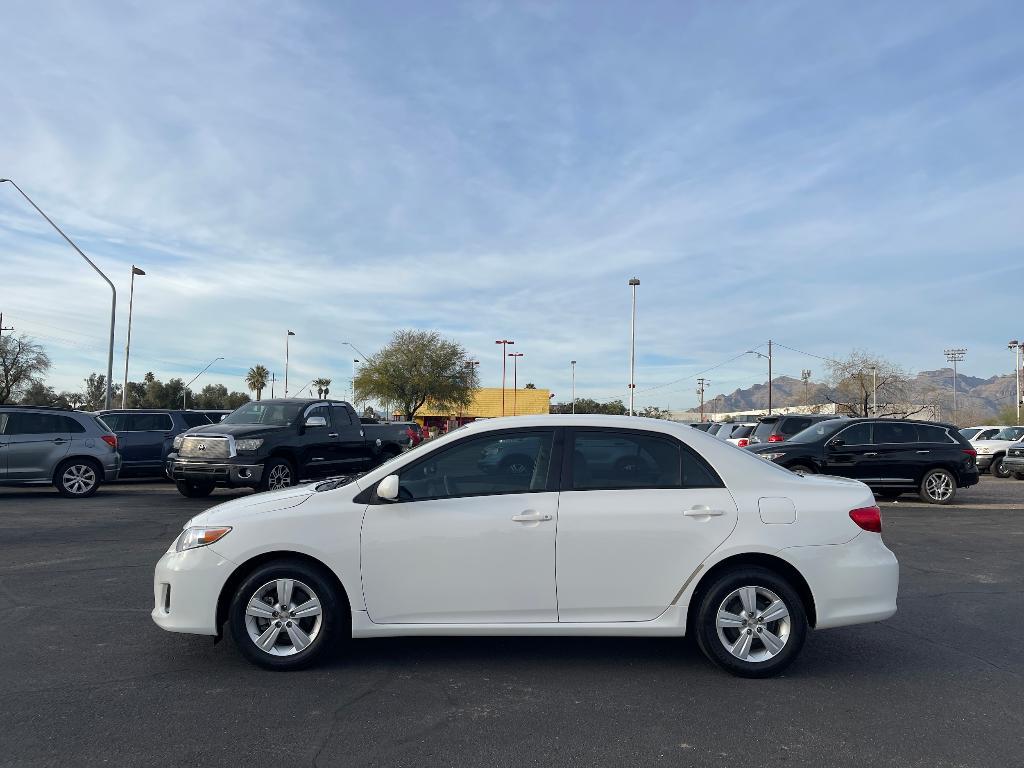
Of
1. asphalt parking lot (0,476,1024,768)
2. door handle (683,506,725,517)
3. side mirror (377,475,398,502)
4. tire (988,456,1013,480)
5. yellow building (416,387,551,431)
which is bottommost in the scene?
asphalt parking lot (0,476,1024,768)

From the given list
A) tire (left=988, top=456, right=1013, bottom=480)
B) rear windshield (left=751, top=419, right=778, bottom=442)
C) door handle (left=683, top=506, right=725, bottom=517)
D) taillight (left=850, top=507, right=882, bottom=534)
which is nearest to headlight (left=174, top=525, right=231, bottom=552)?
door handle (left=683, top=506, right=725, bottom=517)

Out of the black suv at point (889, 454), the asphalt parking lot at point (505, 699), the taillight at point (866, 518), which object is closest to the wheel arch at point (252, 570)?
the asphalt parking lot at point (505, 699)

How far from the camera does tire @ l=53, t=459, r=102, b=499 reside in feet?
49.5

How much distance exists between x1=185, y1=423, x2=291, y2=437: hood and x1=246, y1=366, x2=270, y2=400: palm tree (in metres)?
84.2

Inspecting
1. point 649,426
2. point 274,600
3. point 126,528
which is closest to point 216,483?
point 126,528

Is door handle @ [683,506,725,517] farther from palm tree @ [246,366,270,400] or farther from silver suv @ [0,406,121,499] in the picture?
palm tree @ [246,366,270,400]

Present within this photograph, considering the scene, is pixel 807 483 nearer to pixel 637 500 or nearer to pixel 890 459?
pixel 637 500

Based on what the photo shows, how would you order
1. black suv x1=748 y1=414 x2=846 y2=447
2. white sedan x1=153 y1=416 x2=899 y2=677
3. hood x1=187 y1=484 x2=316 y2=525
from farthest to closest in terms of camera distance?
black suv x1=748 y1=414 x2=846 y2=447 < hood x1=187 y1=484 x2=316 y2=525 < white sedan x1=153 y1=416 x2=899 y2=677

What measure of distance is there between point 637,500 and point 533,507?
0.66 metres

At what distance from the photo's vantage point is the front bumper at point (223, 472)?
13656mm

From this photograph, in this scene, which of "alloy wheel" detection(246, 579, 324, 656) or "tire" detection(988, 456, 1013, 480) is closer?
"alloy wheel" detection(246, 579, 324, 656)

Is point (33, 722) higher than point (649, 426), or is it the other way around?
point (649, 426)

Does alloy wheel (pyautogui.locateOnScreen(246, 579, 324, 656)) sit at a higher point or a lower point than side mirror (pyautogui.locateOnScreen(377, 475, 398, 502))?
lower

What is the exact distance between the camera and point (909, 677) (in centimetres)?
511
